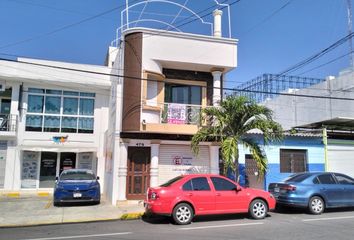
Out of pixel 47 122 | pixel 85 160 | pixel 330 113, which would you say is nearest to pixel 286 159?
pixel 330 113

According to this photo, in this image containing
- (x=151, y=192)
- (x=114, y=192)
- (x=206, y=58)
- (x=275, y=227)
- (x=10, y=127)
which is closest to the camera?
A: (x=275, y=227)

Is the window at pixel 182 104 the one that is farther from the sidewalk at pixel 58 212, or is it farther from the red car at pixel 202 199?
the red car at pixel 202 199

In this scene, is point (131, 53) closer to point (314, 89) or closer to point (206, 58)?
point (206, 58)

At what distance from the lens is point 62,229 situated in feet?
33.9

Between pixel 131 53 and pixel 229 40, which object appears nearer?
pixel 131 53

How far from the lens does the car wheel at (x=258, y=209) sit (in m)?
11.5

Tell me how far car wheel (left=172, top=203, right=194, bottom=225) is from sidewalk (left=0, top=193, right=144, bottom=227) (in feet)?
7.27

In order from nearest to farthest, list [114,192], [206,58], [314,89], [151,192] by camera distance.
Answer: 1. [151,192]
2. [114,192]
3. [206,58]
4. [314,89]

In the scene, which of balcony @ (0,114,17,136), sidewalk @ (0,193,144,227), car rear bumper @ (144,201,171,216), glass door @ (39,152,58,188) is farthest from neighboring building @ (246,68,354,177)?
balcony @ (0,114,17,136)

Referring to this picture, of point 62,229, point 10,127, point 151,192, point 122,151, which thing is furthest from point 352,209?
point 10,127

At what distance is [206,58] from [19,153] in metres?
12.0

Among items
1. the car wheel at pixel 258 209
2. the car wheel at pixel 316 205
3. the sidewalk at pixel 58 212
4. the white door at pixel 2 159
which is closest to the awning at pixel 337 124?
the car wheel at pixel 316 205

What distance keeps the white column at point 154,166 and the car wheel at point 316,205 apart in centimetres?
625

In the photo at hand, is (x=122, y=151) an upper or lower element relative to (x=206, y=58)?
lower
